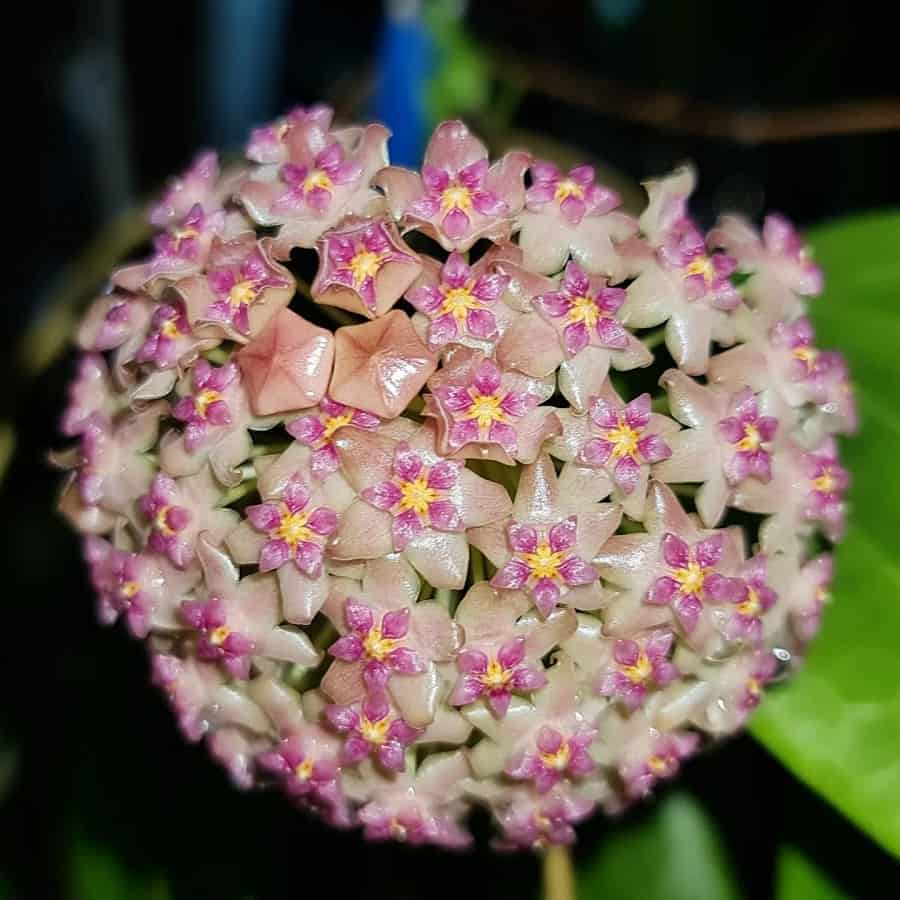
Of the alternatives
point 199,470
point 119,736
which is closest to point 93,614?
point 119,736

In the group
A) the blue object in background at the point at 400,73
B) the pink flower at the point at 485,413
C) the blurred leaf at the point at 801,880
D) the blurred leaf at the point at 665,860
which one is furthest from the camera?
the blue object in background at the point at 400,73

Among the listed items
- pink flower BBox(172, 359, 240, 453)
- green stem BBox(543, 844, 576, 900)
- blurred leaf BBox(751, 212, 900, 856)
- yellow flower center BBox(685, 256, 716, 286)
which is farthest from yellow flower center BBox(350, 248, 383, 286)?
green stem BBox(543, 844, 576, 900)

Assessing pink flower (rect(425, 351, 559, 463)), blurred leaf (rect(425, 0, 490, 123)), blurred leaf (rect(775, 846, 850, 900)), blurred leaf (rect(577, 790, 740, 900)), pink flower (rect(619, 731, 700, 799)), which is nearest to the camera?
pink flower (rect(425, 351, 559, 463))

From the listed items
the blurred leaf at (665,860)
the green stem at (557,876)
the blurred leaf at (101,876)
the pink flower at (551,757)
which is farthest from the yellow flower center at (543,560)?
the blurred leaf at (101,876)

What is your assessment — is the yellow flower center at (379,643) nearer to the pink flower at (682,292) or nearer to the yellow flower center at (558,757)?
the yellow flower center at (558,757)

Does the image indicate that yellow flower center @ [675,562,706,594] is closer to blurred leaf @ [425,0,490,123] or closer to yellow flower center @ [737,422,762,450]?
yellow flower center @ [737,422,762,450]

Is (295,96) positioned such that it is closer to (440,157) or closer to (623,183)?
(623,183)
